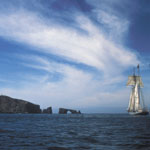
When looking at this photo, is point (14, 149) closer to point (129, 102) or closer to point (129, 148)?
point (129, 148)

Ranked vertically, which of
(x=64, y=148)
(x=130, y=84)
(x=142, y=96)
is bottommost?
(x=64, y=148)

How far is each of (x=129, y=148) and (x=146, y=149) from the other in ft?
4.76

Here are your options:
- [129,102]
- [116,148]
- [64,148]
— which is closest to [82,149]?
[64,148]

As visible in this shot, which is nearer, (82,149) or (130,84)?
(82,149)

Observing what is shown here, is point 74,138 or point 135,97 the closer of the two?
point 74,138

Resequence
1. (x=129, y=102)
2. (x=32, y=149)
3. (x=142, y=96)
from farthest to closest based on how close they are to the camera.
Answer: (x=129, y=102) < (x=142, y=96) < (x=32, y=149)

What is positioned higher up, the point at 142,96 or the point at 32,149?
the point at 142,96

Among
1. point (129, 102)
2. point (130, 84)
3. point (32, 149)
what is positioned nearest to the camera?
point (32, 149)

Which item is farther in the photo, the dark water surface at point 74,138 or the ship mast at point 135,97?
the ship mast at point 135,97

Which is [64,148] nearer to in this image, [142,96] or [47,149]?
[47,149]

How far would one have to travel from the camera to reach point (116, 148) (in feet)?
54.3

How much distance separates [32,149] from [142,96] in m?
166

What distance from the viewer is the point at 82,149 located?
16.2 m

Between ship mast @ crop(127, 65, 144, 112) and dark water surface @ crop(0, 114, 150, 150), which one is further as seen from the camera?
ship mast @ crop(127, 65, 144, 112)
